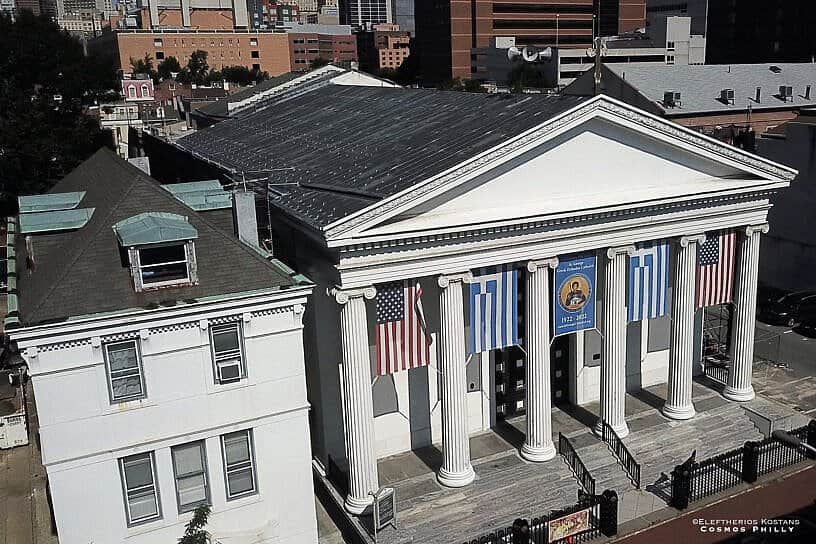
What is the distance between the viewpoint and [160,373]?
52.9 feet

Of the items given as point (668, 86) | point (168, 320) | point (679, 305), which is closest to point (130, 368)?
point (168, 320)

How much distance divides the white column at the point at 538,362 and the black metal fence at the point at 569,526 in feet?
9.05

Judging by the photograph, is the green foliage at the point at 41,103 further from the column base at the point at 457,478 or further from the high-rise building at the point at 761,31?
the high-rise building at the point at 761,31

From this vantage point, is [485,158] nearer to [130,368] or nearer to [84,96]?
[130,368]

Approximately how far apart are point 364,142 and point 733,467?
15.5 m

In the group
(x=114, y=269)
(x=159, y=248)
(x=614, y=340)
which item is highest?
(x=159, y=248)

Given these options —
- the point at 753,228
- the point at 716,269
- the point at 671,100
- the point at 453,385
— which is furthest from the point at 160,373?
the point at 671,100

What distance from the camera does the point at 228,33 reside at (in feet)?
510

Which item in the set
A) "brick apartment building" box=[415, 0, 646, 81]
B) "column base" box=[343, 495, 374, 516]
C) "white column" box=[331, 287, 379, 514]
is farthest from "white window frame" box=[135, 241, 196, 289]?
"brick apartment building" box=[415, 0, 646, 81]

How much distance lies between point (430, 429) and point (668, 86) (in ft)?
156

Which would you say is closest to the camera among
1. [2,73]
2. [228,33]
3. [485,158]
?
[485,158]

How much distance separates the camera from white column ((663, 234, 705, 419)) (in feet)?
77.5

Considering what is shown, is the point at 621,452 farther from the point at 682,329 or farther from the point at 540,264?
the point at 540,264

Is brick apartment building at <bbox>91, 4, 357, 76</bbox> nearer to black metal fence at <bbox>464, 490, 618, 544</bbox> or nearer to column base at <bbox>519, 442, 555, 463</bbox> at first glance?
column base at <bbox>519, 442, 555, 463</bbox>
